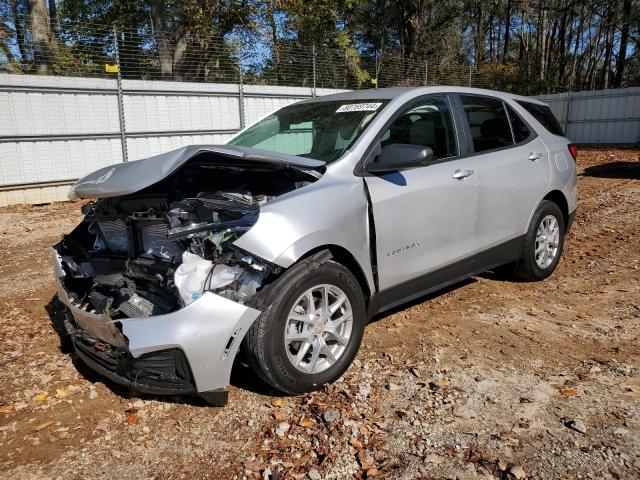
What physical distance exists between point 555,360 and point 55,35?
12.2 m

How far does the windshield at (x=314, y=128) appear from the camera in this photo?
3.56 metres

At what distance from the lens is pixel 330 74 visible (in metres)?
15.7

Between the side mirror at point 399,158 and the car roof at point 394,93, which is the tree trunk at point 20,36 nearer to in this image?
the car roof at point 394,93

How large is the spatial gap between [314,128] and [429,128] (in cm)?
86

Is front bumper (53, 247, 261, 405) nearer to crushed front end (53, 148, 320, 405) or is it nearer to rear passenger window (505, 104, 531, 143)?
crushed front end (53, 148, 320, 405)

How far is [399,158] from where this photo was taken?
3320 mm

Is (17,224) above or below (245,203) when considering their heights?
below

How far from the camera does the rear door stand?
416cm

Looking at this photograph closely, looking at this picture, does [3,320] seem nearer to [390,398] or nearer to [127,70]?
[390,398]

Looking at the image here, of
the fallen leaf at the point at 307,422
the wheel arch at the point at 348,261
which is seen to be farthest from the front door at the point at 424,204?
the fallen leaf at the point at 307,422

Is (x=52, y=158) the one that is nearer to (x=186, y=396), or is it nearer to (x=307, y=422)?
(x=186, y=396)

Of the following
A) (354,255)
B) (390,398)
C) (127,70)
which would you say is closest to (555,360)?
(390,398)

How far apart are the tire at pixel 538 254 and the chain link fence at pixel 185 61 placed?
9399 mm

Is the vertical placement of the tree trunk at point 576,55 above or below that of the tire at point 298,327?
above
